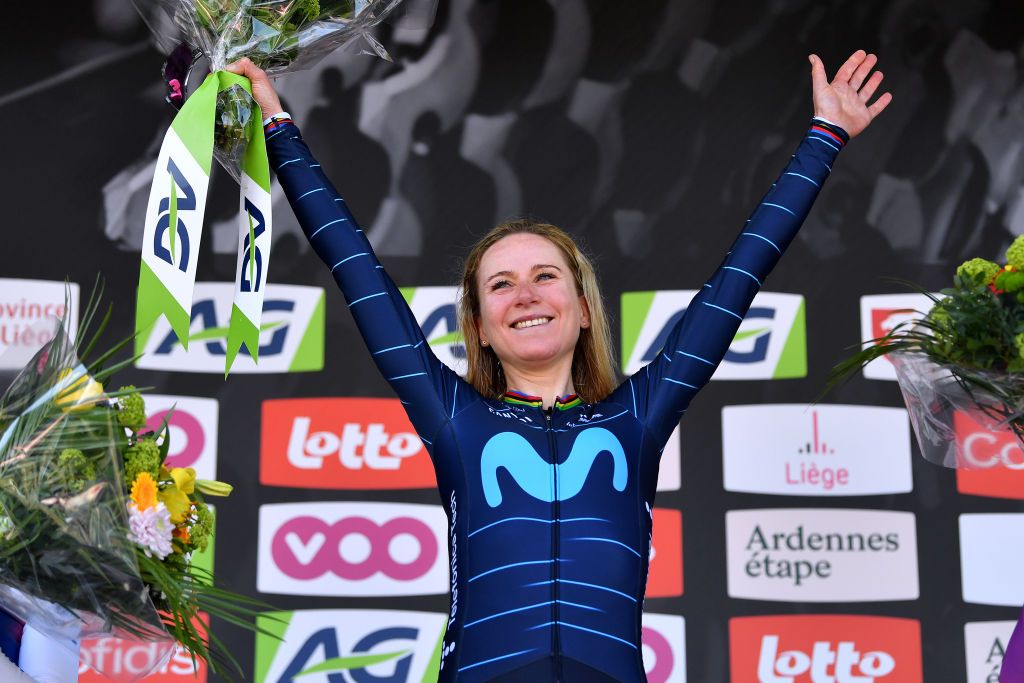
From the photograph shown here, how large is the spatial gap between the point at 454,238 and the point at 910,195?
1214 millimetres

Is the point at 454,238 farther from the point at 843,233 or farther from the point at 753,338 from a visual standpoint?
the point at 843,233

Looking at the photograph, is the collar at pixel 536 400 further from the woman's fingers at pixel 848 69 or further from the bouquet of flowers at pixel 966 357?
the woman's fingers at pixel 848 69

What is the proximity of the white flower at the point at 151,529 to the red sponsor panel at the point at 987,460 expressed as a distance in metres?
1.33

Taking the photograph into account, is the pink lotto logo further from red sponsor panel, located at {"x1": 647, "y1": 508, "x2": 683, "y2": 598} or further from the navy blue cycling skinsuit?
the navy blue cycling skinsuit

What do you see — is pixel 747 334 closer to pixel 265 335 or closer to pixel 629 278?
pixel 629 278

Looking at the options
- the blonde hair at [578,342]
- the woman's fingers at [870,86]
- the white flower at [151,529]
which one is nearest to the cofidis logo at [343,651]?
the blonde hair at [578,342]

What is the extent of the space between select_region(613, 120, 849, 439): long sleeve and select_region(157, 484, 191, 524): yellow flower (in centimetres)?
73

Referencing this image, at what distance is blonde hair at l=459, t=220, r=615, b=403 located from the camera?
2.11 meters

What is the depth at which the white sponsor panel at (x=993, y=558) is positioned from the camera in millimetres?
3014

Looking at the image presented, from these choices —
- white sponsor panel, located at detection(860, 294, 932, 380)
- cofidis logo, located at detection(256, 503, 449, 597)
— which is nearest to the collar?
cofidis logo, located at detection(256, 503, 449, 597)

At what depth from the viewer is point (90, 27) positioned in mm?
3148

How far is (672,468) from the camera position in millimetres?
3072

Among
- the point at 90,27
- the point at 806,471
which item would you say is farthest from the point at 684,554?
the point at 90,27

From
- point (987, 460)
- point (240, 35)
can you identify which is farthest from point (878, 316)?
point (240, 35)
